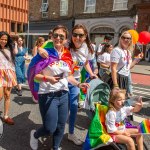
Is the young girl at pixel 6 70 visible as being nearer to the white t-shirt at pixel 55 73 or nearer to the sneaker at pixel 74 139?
the sneaker at pixel 74 139

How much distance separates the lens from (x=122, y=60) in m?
4.26

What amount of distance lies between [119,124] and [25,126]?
201 centimetres

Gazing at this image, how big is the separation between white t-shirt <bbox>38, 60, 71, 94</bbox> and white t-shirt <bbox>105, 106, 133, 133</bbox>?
671mm

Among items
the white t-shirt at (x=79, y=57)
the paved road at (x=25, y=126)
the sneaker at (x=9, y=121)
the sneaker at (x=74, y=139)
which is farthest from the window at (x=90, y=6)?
the sneaker at (x=74, y=139)

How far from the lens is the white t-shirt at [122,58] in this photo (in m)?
4.19

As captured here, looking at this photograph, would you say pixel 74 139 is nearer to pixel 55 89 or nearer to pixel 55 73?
pixel 55 89

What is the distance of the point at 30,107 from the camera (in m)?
5.95

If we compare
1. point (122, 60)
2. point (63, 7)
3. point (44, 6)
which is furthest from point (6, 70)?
point (44, 6)

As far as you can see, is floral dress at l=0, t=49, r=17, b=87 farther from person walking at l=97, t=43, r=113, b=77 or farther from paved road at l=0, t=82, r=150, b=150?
person walking at l=97, t=43, r=113, b=77

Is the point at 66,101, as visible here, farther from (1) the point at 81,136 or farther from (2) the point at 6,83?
(2) the point at 6,83

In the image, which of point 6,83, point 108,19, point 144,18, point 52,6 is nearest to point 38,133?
point 6,83

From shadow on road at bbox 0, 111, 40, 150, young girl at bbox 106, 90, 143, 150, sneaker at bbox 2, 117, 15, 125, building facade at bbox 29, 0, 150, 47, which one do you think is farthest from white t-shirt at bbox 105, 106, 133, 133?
building facade at bbox 29, 0, 150, 47

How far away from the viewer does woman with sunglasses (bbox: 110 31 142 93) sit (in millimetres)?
4191

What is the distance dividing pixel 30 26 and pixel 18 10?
1929 centimetres
